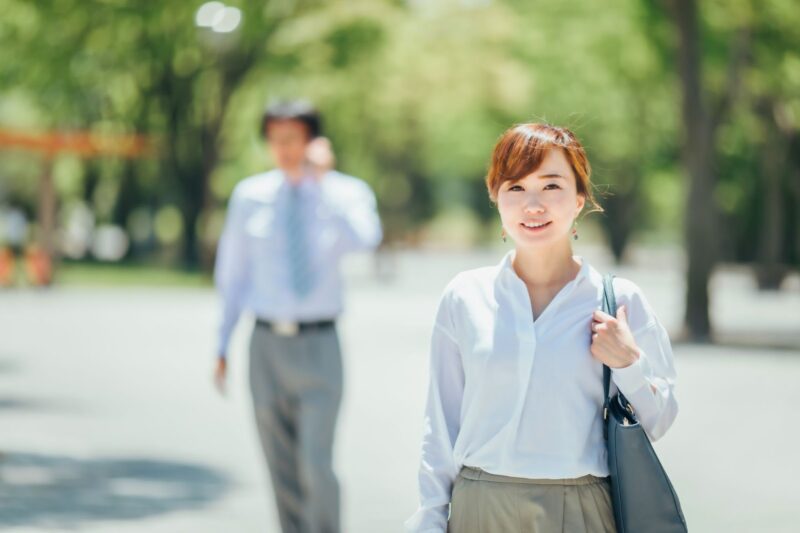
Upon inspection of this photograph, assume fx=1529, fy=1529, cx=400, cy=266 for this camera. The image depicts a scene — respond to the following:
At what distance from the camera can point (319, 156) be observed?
6168 millimetres

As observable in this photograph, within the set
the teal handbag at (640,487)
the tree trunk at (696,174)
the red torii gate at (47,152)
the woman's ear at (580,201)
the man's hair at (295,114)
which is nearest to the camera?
the teal handbag at (640,487)

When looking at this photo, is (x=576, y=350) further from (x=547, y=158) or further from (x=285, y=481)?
(x=285, y=481)

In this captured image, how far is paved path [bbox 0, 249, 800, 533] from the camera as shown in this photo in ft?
26.0

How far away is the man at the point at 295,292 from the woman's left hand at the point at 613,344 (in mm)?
2868

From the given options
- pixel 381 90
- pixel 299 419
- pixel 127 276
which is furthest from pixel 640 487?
pixel 381 90

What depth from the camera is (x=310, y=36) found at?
38375 millimetres

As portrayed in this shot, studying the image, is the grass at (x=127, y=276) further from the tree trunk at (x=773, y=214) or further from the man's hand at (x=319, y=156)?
the man's hand at (x=319, y=156)

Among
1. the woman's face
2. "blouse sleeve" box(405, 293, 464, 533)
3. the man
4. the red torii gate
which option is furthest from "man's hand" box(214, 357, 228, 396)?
the red torii gate

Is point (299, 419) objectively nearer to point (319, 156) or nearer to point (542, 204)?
point (319, 156)

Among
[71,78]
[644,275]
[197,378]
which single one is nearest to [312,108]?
[197,378]

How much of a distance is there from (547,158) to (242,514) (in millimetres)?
4937

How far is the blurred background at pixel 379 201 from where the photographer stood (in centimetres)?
930

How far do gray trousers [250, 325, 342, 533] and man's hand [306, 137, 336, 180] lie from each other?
0.68 m

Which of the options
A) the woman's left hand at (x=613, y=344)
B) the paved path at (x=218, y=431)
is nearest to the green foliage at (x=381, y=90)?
the paved path at (x=218, y=431)
